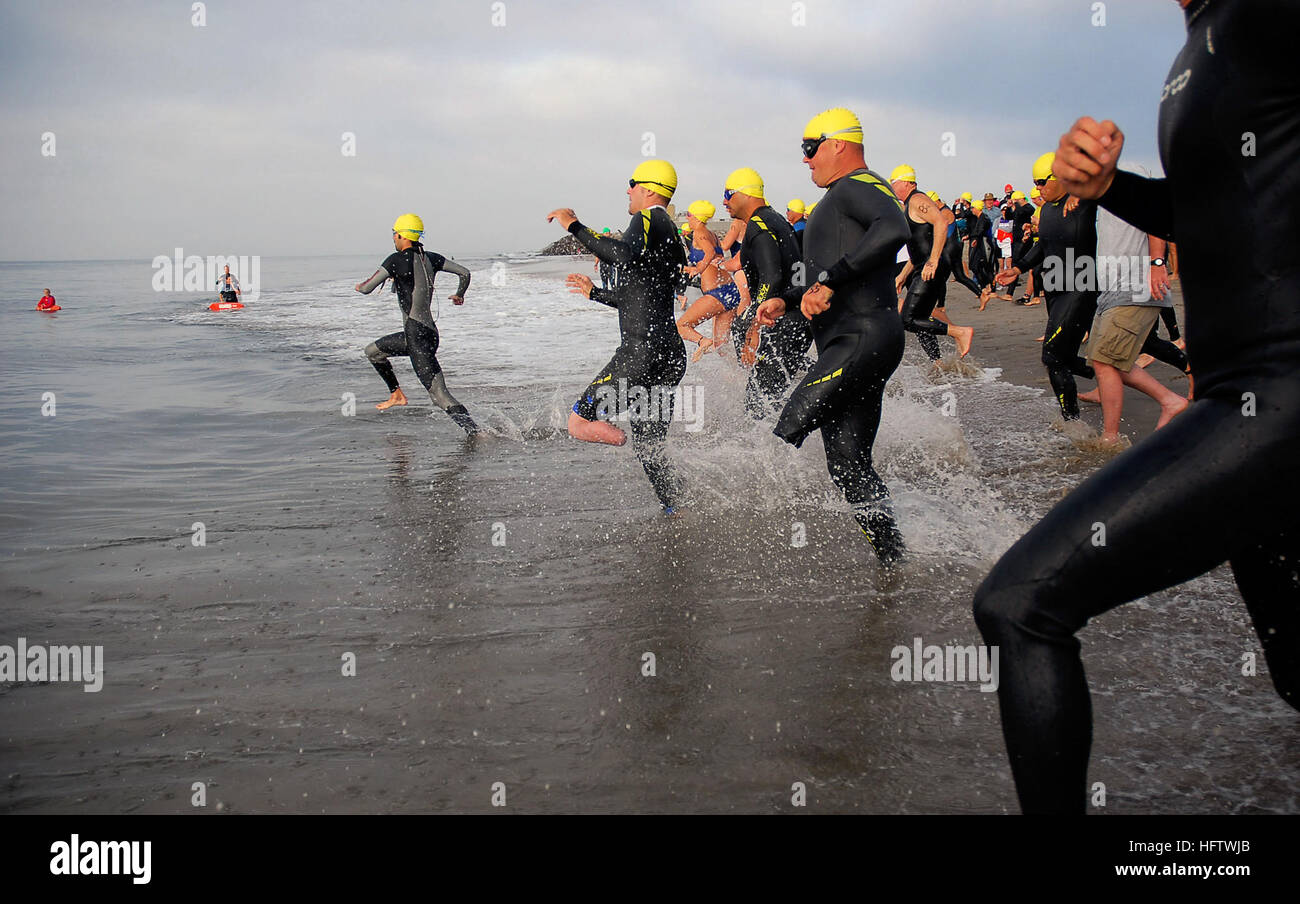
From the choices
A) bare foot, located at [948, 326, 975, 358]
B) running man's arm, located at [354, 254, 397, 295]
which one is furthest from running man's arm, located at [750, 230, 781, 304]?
bare foot, located at [948, 326, 975, 358]

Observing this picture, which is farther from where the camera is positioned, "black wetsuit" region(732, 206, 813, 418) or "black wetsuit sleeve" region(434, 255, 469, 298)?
"black wetsuit sleeve" region(434, 255, 469, 298)

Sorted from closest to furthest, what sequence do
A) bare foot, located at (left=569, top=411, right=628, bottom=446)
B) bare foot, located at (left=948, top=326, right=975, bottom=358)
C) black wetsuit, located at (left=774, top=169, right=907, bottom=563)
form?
black wetsuit, located at (left=774, top=169, right=907, bottom=563), bare foot, located at (left=569, top=411, right=628, bottom=446), bare foot, located at (left=948, top=326, right=975, bottom=358)

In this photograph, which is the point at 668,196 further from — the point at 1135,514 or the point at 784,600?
the point at 1135,514

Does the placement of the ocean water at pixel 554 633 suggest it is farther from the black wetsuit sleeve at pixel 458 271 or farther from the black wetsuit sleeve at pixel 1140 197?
the black wetsuit sleeve at pixel 458 271

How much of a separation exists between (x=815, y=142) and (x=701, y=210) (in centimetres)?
709

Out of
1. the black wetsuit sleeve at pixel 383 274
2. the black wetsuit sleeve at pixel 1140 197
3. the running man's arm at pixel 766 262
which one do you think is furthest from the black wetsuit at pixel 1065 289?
the black wetsuit sleeve at pixel 383 274

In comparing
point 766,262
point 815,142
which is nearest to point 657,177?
point 766,262

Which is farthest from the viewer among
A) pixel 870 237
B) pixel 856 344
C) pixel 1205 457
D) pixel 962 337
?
pixel 962 337

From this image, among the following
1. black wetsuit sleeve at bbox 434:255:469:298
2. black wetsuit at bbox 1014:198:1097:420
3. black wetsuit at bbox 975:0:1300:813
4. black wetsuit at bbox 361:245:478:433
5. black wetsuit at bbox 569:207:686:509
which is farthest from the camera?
black wetsuit sleeve at bbox 434:255:469:298

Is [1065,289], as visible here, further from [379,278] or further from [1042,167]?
[379,278]

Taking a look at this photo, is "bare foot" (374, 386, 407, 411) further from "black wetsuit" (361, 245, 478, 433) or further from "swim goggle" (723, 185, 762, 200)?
"swim goggle" (723, 185, 762, 200)

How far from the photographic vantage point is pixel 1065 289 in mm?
6926

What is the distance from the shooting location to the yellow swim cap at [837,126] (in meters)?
4.37

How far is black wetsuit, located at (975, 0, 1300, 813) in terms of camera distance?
5.08ft
